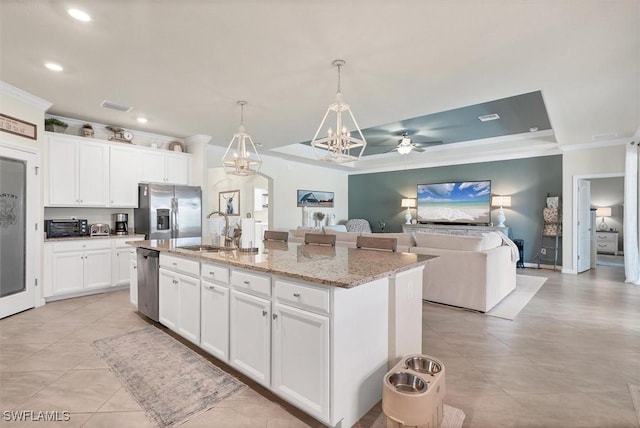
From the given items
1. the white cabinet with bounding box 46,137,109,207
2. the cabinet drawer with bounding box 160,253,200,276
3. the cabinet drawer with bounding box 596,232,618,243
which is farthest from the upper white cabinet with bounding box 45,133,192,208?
the cabinet drawer with bounding box 596,232,618,243

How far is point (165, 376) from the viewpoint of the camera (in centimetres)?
233

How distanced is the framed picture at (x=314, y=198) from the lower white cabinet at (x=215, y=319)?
6.19 meters

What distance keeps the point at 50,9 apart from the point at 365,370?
3331 mm

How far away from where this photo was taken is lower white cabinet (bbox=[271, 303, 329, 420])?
5.48ft

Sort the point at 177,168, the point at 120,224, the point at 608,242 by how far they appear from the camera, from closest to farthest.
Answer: the point at 120,224 → the point at 177,168 → the point at 608,242

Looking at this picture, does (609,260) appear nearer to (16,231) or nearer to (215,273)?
(215,273)

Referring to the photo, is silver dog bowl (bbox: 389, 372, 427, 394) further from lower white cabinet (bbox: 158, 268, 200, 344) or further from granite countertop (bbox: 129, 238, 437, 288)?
lower white cabinet (bbox: 158, 268, 200, 344)

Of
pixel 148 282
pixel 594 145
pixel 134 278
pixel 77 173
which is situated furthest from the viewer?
pixel 594 145

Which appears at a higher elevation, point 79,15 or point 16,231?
point 79,15

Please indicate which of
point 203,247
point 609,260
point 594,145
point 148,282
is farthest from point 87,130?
point 609,260

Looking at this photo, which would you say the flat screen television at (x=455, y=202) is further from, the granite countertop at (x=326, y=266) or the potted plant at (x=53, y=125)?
the potted plant at (x=53, y=125)

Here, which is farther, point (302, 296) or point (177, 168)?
point (177, 168)

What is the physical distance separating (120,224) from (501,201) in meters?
8.03

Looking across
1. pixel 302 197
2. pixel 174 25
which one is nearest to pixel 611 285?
pixel 302 197
